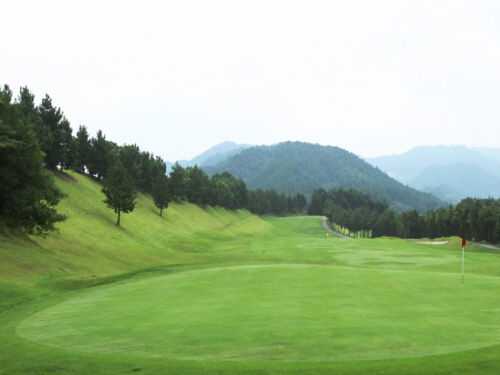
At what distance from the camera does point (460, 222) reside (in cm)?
11519

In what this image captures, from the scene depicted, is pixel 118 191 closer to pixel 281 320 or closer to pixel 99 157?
pixel 99 157

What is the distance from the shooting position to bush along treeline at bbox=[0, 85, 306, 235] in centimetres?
3903

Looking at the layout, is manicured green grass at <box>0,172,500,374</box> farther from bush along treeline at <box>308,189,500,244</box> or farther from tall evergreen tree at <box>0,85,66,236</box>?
bush along treeline at <box>308,189,500,244</box>

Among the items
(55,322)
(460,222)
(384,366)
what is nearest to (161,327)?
(55,322)

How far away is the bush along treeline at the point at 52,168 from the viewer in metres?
39.0

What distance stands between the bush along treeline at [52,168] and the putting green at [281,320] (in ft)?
69.4

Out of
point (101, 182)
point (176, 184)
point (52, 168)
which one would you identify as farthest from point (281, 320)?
point (176, 184)

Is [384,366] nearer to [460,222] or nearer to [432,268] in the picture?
[432,268]

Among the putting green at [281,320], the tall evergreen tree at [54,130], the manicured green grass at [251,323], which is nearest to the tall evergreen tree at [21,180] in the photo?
the manicured green grass at [251,323]

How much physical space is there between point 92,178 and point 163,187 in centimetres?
1654

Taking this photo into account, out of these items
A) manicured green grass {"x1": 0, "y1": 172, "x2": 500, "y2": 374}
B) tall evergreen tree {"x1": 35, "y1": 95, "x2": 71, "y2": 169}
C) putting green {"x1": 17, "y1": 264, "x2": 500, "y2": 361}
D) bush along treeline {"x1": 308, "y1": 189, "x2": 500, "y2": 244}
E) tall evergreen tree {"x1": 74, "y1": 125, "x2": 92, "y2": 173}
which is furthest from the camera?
bush along treeline {"x1": 308, "y1": 189, "x2": 500, "y2": 244}

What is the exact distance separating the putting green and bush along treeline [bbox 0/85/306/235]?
69.4 ft

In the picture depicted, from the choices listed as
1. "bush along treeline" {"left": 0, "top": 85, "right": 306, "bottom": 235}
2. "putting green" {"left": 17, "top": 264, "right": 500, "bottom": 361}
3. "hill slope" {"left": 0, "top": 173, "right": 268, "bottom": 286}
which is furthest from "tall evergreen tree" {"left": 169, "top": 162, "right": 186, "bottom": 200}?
"putting green" {"left": 17, "top": 264, "right": 500, "bottom": 361}

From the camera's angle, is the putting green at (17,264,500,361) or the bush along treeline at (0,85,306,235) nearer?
the putting green at (17,264,500,361)
